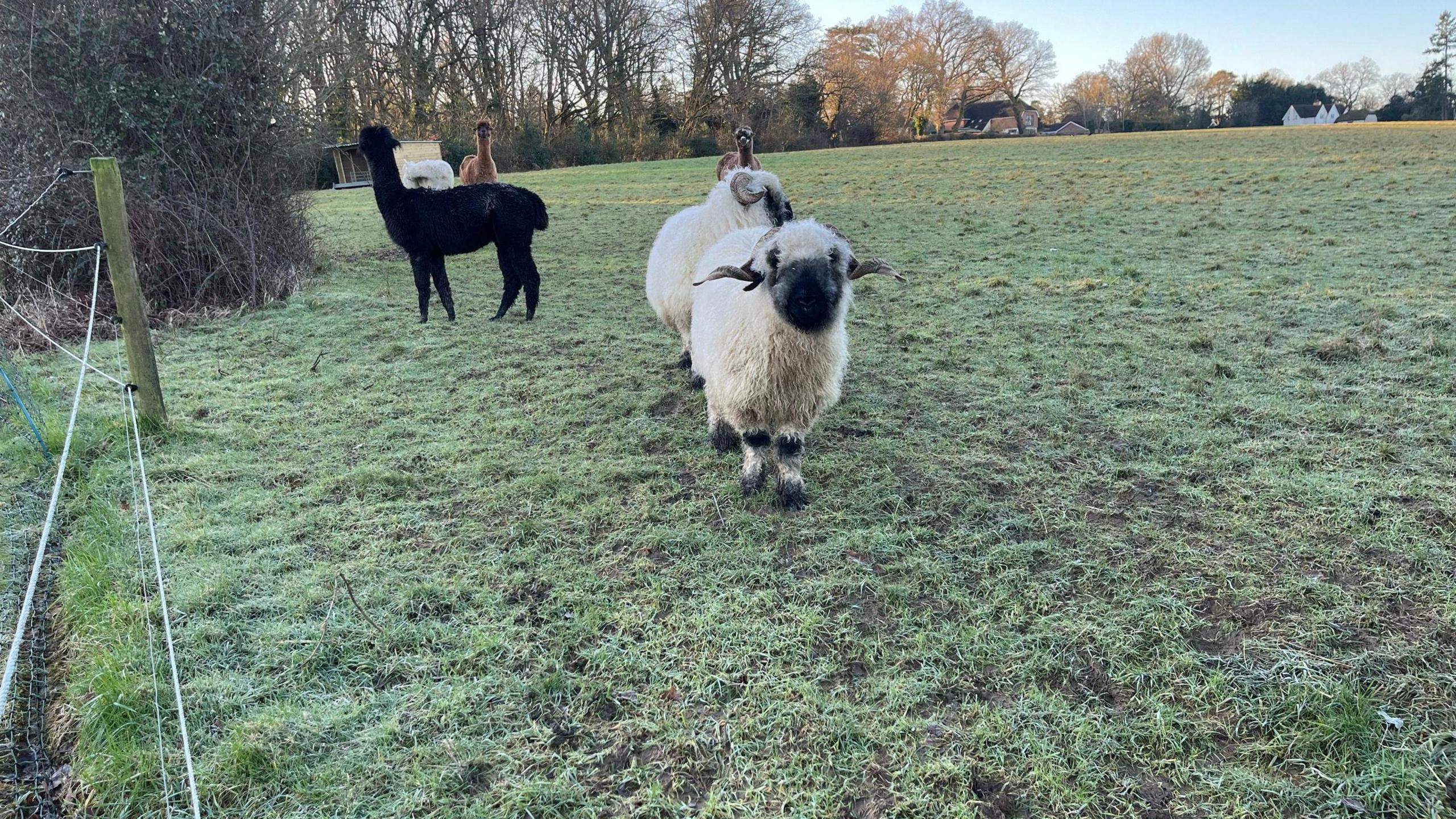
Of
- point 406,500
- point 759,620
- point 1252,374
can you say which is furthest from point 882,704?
point 1252,374

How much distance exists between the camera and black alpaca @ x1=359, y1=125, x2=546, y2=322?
22.3ft

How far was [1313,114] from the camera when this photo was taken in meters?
69.5

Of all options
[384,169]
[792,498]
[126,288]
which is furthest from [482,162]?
[792,498]

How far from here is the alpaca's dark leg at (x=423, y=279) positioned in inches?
285

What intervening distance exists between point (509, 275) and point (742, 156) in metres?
2.81

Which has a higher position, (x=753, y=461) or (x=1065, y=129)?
(x=1065, y=129)

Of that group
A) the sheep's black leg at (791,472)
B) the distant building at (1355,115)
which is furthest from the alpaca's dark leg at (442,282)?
the distant building at (1355,115)

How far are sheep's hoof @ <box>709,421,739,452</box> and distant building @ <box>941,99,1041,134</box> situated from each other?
62832 mm

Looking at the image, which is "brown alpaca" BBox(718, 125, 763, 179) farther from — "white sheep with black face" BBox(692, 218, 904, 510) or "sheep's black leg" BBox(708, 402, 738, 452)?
"white sheep with black face" BBox(692, 218, 904, 510)

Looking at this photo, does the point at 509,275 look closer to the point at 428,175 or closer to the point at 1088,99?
the point at 428,175

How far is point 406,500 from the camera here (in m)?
3.96

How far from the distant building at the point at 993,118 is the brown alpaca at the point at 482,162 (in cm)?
5766

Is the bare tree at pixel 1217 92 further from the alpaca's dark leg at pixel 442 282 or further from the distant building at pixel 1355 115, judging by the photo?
the alpaca's dark leg at pixel 442 282

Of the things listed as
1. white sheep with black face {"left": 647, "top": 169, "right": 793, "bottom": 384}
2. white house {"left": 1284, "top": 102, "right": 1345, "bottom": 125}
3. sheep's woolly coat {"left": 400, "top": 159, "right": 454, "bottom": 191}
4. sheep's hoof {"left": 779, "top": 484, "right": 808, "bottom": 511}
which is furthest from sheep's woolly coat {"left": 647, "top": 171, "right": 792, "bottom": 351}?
white house {"left": 1284, "top": 102, "right": 1345, "bottom": 125}
